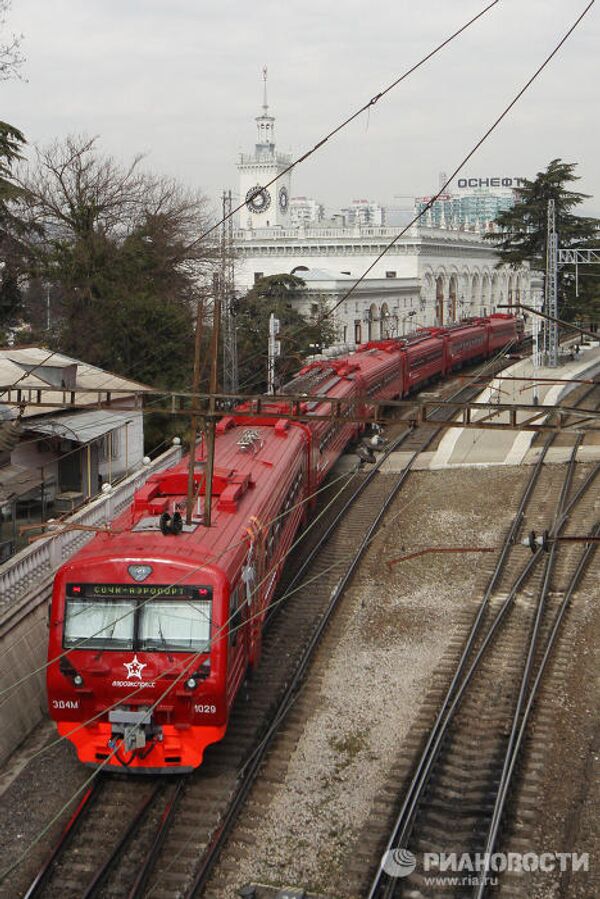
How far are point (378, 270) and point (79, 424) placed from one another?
6203cm

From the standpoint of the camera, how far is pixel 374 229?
3093 inches

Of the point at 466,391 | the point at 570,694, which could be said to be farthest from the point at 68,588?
the point at 466,391

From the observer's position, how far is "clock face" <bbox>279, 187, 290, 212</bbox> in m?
105

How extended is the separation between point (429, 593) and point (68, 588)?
8417 mm

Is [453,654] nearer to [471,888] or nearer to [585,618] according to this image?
[585,618]

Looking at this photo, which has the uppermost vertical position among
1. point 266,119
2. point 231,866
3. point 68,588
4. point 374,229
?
point 266,119

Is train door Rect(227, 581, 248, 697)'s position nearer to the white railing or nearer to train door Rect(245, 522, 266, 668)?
train door Rect(245, 522, 266, 668)

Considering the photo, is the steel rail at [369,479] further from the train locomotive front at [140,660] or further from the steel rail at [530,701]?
the train locomotive front at [140,660]

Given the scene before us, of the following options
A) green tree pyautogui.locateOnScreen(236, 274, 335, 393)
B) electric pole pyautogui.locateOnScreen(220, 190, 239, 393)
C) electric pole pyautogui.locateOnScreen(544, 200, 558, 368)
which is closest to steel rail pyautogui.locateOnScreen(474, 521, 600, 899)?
electric pole pyautogui.locateOnScreen(220, 190, 239, 393)
